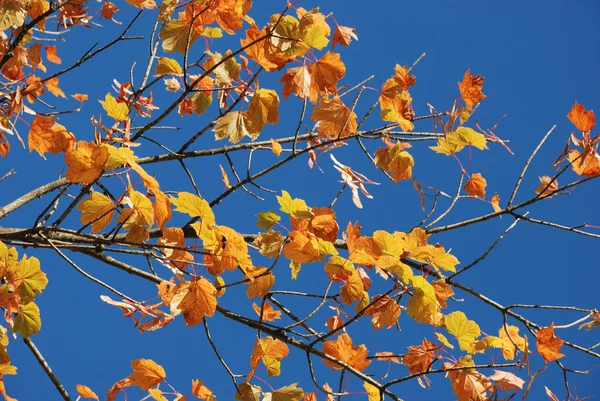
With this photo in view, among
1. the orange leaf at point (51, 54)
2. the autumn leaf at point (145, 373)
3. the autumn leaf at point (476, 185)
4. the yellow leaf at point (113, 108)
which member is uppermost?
the orange leaf at point (51, 54)

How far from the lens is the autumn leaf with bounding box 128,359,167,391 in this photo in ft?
4.78

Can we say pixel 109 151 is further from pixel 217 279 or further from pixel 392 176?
pixel 392 176

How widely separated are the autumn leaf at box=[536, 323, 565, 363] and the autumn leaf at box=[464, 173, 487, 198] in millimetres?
485

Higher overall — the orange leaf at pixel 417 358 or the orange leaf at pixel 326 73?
the orange leaf at pixel 326 73

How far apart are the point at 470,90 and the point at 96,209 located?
78cm

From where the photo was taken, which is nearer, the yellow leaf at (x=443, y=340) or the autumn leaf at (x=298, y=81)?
the autumn leaf at (x=298, y=81)

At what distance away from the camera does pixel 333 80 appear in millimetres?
1271

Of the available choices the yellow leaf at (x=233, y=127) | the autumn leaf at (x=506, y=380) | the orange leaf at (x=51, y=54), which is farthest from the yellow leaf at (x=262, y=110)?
the orange leaf at (x=51, y=54)

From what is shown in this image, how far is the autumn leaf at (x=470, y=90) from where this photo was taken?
1.38 m

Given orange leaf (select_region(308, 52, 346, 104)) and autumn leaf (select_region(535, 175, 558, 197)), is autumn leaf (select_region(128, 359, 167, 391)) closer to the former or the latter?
orange leaf (select_region(308, 52, 346, 104))

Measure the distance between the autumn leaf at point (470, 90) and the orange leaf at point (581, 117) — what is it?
0.18m

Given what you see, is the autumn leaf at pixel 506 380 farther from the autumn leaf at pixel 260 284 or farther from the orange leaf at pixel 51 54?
the orange leaf at pixel 51 54

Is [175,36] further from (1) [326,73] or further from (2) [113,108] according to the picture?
(1) [326,73]

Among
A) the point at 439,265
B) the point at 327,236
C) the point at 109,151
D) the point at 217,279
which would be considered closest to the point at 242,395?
the point at 217,279
